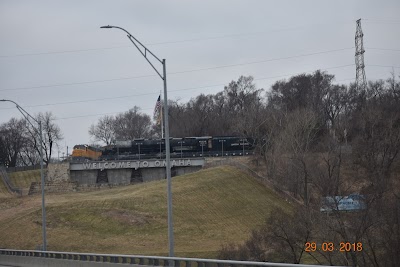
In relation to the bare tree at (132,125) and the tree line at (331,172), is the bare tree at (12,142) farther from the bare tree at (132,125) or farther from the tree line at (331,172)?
the tree line at (331,172)

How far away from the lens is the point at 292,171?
7812 cm

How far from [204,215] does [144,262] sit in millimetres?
45086

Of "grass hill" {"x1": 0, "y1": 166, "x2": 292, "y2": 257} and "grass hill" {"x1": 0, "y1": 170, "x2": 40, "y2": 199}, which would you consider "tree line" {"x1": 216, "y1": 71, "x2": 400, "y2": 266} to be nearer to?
"grass hill" {"x1": 0, "y1": 166, "x2": 292, "y2": 257}

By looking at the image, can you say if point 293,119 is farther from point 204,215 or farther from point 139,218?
point 139,218

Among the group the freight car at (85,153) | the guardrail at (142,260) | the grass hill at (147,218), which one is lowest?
the grass hill at (147,218)

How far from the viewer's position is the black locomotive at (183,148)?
107500 mm

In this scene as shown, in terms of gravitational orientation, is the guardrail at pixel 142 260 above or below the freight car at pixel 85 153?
below

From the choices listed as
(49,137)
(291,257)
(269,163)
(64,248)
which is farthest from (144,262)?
(49,137)
